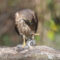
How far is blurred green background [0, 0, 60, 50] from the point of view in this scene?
7789mm

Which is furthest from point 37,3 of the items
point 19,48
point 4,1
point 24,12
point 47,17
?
point 19,48

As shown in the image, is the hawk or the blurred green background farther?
the blurred green background

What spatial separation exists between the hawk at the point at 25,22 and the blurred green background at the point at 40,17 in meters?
2.03

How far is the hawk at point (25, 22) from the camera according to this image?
17.6 feet

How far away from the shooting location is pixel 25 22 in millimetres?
5379

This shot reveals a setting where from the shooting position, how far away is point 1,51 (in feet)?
15.5

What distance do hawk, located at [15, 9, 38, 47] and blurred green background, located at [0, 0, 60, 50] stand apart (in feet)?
6.66

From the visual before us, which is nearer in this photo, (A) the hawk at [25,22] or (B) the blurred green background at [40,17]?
(A) the hawk at [25,22]

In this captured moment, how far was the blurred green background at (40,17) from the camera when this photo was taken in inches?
307

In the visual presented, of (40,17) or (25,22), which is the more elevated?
(25,22)

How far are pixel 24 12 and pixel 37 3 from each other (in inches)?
103

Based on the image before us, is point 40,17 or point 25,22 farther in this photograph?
point 40,17

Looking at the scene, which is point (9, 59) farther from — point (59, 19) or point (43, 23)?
point (59, 19)

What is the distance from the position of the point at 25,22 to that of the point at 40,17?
2.65 meters
